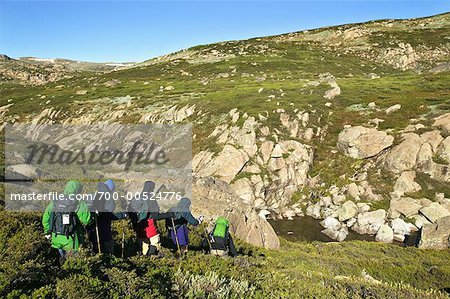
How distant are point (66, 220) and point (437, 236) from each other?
24947 mm

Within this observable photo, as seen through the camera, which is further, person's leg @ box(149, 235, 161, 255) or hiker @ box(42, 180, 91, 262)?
person's leg @ box(149, 235, 161, 255)

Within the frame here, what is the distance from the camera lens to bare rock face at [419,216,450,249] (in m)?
24.5

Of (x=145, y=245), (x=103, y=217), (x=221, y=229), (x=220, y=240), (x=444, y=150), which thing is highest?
(x=444, y=150)

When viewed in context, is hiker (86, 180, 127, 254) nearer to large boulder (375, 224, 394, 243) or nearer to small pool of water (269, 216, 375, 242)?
small pool of water (269, 216, 375, 242)

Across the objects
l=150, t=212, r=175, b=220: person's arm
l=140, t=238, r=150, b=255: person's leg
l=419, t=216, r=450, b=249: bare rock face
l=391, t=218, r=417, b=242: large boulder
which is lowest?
l=391, t=218, r=417, b=242: large boulder

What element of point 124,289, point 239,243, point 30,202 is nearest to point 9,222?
point 30,202

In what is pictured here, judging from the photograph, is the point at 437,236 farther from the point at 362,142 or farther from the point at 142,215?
the point at 142,215

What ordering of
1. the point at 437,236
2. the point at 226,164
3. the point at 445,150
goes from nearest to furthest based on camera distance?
the point at 437,236
the point at 445,150
the point at 226,164

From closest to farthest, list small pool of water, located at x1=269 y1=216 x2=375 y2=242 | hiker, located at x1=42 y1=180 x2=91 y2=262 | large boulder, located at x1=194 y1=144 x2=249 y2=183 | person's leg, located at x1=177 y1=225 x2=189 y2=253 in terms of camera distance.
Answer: hiker, located at x1=42 y1=180 x2=91 y2=262, person's leg, located at x1=177 y1=225 x2=189 y2=253, small pool of water, located at x1=269 y1=216 x2=375 y2=242, large boulder, located at x1=194 y1=144 x2=249 y2=183

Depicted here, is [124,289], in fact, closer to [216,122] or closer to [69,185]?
[69,185]

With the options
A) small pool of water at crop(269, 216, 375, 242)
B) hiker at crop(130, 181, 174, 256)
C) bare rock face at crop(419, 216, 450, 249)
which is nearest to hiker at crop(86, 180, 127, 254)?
hiker at crop(130, 181, 174, 256)

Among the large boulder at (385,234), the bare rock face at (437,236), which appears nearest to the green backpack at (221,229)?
the bare rock face at (437,236)

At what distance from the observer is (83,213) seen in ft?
31.7

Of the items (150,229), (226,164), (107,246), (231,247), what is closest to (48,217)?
(107,246)
